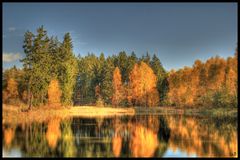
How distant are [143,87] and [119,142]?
62.4 m

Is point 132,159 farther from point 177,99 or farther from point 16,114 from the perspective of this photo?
point 177,99

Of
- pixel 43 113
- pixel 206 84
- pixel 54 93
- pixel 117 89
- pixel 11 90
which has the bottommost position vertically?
pixel 43 113

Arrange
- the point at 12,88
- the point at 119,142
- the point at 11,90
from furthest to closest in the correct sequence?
the point at 12,88 < the point at 11,90 < the point at 119,142

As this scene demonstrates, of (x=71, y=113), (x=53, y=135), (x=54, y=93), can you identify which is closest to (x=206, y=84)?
(x=71, y=113)

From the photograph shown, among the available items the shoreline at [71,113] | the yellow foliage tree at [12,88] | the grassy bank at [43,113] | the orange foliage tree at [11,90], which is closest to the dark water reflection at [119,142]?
the grassy bank at [43,113]

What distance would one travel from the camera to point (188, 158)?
25516 millimetres

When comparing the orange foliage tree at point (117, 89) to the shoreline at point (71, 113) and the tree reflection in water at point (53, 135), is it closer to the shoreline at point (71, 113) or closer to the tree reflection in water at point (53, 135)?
the shoreline at point (71, 113)

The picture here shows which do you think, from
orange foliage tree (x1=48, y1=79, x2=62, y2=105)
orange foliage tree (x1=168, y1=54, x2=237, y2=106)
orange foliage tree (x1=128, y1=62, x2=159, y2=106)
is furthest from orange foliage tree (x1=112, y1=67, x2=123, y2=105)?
orange foliage tree (x1=48, y1=79, x2=62, y2=105)

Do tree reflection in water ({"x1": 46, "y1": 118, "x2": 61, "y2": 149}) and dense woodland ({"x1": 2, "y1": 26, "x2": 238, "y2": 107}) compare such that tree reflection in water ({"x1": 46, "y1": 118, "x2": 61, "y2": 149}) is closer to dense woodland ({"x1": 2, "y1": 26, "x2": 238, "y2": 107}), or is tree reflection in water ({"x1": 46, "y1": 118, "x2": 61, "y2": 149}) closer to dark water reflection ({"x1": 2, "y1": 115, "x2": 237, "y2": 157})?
dark water reflection ({"x1": 2, "y1": 115, "x2": 237, "y2": 157})

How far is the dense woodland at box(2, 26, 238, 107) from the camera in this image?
71312 millimetres

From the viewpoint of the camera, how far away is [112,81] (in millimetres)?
102125

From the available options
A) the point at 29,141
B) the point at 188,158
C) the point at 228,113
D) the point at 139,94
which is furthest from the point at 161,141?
the point at 139,94

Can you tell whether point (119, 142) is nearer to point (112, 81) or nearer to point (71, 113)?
point (71, 113)

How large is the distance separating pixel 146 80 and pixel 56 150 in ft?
222
